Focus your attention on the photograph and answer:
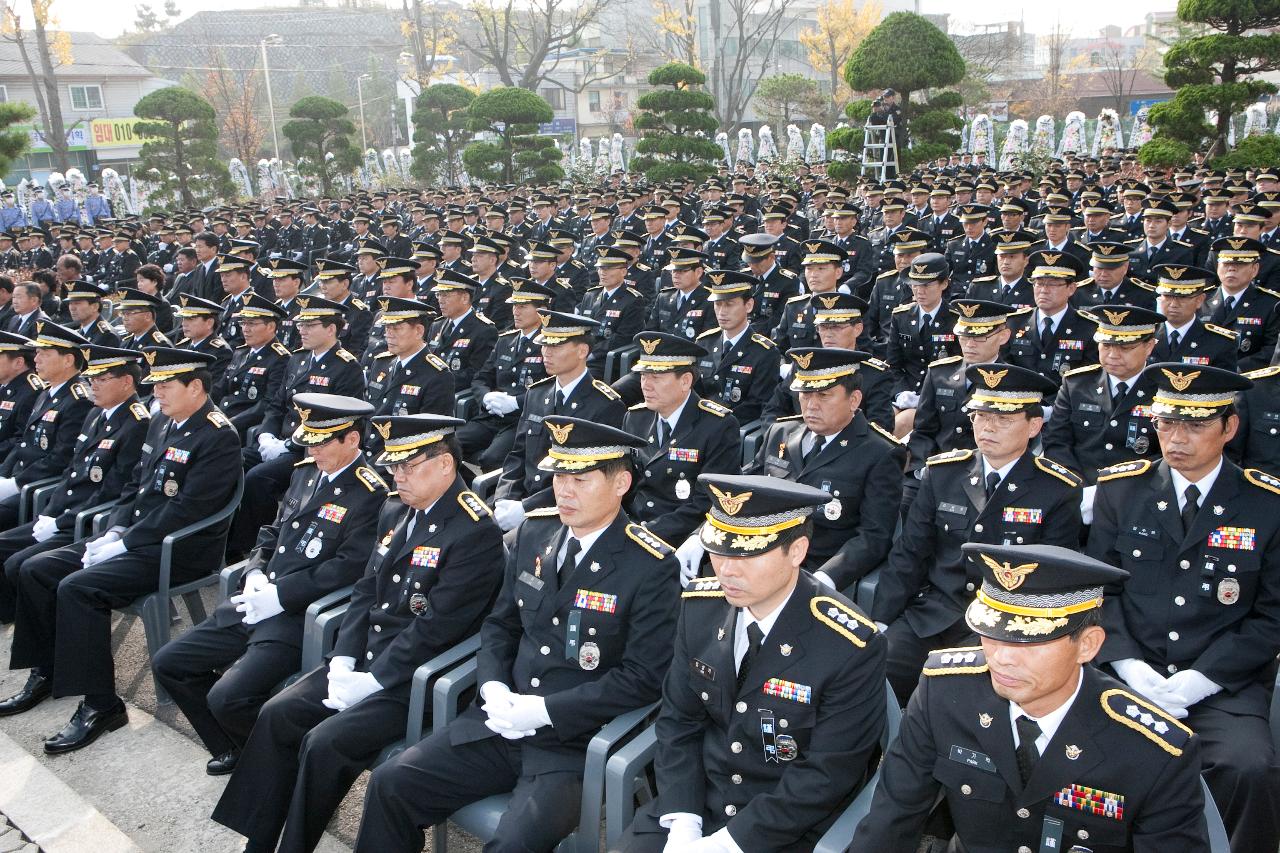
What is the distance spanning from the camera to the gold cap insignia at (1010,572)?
2.35 meters

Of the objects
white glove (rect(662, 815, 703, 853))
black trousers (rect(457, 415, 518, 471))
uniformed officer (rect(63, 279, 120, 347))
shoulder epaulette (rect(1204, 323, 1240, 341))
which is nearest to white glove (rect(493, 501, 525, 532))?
black trousers (rect(457, 415, 518, 471))

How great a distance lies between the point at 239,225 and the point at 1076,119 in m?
22.4

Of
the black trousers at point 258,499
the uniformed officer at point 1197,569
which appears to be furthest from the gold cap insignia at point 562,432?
the black trousers at point 258,499

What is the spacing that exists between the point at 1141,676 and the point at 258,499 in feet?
17.1

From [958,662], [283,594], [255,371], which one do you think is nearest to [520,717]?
[958,662]

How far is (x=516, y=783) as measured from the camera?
330cm

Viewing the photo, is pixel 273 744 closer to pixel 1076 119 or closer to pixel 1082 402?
pixel 1082 402

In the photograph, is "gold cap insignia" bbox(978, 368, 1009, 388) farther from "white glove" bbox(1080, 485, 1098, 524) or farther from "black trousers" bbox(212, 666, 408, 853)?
"black trousers" bbox(212, 666, 408, 853)

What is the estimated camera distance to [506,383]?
7273 millimetres

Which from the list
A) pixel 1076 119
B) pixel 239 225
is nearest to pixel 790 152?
pixel 1076 119

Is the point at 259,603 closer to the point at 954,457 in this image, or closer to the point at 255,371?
the point at 954,457

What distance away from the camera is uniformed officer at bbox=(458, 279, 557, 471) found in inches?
271

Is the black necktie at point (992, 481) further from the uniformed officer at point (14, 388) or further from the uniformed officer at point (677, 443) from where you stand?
the uniformed officer at point (14, 388)

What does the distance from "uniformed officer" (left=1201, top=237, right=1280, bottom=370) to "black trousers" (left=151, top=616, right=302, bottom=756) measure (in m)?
6.69
